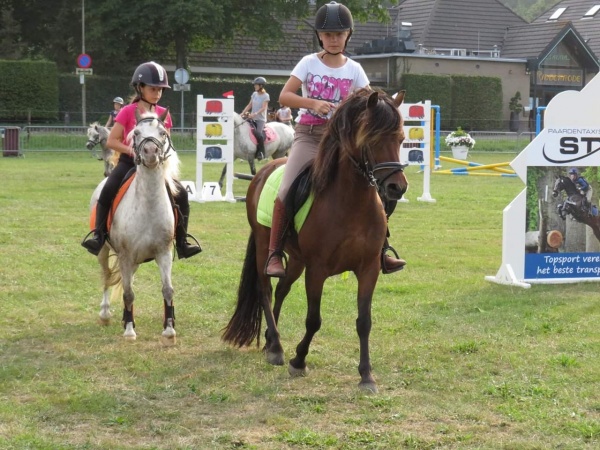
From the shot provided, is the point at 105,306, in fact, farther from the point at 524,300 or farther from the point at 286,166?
the point at 524,300

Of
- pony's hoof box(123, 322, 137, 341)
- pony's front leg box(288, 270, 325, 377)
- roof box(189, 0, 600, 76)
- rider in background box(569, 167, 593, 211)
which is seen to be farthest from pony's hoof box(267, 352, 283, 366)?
roof box(189, 0, 600, 76)

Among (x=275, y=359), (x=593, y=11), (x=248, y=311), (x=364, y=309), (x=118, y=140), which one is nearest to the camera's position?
(x=364, y=309)

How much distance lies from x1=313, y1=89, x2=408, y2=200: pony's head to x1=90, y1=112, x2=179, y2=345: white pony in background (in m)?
1.65

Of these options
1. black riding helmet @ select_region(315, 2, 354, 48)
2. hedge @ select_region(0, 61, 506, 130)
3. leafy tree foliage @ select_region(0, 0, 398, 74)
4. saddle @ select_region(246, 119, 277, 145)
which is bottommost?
saddle @ select_region(246, 119, 277, 145)

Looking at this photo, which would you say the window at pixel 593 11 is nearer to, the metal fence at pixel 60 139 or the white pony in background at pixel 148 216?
the metal fence at pixel 60 139

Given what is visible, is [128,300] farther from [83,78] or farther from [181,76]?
[181,76]

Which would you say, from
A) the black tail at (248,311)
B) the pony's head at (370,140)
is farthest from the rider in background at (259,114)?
the pony's head at (370,140)

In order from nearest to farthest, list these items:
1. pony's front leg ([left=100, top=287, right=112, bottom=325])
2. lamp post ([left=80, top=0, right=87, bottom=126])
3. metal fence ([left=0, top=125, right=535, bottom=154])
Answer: pony's front leg ([left=100, top=287, right=112, bottom=325]) < metal fence ([left=0, top=125, right=535, bottom=154]) < lamp post ([left=80, top=0, right=87, bottom=126])

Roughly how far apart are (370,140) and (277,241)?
128 centimetres

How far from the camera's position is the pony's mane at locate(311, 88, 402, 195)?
20.4 ft

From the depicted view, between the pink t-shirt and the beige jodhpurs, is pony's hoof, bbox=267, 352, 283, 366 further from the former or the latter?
the pink t-shirt

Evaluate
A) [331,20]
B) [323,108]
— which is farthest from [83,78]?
[323,108]

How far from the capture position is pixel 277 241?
712 centimetres

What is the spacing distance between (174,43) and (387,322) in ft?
146
